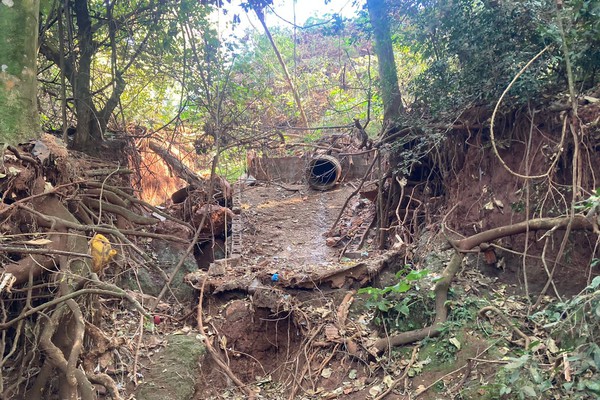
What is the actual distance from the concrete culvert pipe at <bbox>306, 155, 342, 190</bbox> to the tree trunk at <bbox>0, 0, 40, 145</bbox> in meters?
6.72

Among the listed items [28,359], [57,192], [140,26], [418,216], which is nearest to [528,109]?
[418,216]

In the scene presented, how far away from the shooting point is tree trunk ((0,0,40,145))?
3.79 metres

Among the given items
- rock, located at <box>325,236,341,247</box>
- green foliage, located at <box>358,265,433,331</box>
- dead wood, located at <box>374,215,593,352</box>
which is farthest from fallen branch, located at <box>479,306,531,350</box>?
rock, located at <box>325,236,341,247</box>

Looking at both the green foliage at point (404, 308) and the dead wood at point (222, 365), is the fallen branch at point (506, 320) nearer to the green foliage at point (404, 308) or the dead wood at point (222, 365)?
the green foliage at point (404, 308)

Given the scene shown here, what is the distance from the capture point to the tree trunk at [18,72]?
3791 mm

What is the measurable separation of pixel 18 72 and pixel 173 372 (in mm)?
2985

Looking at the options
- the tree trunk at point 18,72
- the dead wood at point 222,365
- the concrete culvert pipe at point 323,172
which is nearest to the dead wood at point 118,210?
the tree trunk at point 18,72

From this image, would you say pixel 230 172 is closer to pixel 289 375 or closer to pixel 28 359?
pixel 289 375

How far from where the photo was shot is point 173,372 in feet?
15.6

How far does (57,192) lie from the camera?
392 centimetres

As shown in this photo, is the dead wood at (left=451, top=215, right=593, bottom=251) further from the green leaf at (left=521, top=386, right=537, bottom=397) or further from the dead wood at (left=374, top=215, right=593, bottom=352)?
the green leaf at (left=521, top=386, right=537, bottom=397)

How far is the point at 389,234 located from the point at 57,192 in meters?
4.86

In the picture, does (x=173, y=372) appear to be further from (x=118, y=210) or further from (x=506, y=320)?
(x=506, y=320)

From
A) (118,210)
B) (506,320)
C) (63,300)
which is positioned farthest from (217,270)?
(506,320)
